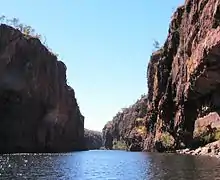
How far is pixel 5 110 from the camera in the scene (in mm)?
140375

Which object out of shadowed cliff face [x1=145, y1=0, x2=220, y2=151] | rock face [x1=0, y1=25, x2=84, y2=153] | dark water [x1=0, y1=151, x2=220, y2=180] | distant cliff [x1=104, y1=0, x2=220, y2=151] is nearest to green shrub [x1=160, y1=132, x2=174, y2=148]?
distant cliff [x1=104, y1=0, x2=220, y2=151]

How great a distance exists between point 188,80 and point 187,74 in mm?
3684

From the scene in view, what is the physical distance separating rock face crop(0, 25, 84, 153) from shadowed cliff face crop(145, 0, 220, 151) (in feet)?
118

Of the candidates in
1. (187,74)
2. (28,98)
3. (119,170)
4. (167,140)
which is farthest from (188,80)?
(119,170)

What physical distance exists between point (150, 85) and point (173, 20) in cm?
4416

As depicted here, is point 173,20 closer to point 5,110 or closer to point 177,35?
point 177,35

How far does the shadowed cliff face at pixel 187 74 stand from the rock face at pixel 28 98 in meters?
36.1

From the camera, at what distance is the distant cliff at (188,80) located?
101m

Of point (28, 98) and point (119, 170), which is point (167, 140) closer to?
point (28, 98)

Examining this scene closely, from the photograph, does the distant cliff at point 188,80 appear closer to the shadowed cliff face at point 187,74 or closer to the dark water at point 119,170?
the shadowed cliff face at point 187,74

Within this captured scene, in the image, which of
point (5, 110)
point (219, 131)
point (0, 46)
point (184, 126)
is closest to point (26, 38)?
point (0, 46)

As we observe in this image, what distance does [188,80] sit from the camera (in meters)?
115

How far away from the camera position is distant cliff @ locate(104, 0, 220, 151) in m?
101

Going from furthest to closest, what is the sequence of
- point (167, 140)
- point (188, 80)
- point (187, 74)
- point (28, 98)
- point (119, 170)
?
point (28, 98) < point (167, 140) < point (187, 74) < point (188, 80) < point (119, 170)
